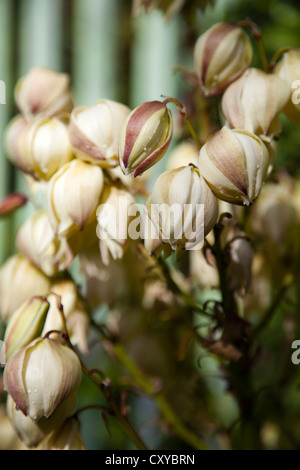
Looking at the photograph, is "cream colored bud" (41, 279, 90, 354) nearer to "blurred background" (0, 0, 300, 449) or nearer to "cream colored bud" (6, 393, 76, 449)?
"cream colored bud" (6, 393, 76, 449)

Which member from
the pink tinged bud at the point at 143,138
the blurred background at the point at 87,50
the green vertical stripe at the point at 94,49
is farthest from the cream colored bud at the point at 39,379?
the green vertical stripe at the point at 94,49

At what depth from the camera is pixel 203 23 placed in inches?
32.7

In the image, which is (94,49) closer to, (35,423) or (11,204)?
(11,204)

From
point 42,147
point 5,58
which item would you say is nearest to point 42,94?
point 42,147

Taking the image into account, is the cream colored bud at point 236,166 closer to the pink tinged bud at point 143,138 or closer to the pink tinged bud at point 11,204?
the pink tinged bud at point 143,138

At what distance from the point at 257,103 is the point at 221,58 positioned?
0.17 feet

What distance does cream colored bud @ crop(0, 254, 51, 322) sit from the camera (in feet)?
1.69

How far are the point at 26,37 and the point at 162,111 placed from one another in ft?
2.98

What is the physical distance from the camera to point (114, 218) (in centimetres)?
44

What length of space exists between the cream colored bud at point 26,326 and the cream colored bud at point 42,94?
18cm

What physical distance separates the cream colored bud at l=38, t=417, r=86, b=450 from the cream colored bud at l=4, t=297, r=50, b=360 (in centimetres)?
7

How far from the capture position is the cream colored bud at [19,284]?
0.51m

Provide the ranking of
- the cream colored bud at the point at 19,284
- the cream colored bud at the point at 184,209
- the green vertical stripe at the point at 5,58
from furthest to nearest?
the green vertical stripe at the point at 5,58 → the cream colored bud at the point at 19,284 → the cream colored bud at the point at 184,209

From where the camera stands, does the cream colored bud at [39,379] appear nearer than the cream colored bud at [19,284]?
Yes
